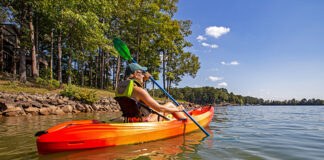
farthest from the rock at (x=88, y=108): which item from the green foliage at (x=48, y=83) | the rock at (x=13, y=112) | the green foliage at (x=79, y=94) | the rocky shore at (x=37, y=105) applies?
the rock at (x=13, y=112)

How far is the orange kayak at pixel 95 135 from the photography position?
2.77 metres

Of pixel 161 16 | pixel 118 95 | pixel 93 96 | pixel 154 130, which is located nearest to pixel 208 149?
pixel 154 130

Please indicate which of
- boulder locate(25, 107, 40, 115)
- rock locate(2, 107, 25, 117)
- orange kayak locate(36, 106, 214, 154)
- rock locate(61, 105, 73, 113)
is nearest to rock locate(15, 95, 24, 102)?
boulder locate(25, 107, 40, 115)

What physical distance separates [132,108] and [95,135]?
82 centimetres

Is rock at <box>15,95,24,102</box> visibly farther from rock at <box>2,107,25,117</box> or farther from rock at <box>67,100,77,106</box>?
rock at <box>67,100,77,106</box>

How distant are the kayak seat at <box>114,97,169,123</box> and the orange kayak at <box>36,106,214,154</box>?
238 millimetres

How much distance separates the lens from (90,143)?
3.02 metres

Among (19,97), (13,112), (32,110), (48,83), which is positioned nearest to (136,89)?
(13,112)

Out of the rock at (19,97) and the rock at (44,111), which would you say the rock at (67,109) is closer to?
the rock at (44,111)

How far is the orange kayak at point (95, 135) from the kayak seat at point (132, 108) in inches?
9.4

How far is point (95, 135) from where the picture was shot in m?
3.06

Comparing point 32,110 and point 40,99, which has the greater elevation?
point 40,99

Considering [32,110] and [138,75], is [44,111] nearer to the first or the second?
[32,110]

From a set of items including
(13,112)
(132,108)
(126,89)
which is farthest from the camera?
(13,112)
